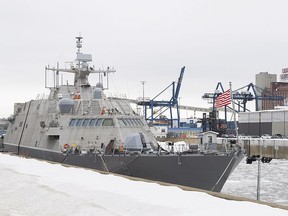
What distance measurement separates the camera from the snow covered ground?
12297 mm

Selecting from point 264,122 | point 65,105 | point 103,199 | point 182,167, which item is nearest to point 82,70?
point 65,105

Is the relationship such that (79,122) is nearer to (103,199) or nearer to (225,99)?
(225,99)

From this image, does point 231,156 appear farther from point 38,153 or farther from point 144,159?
point 38,153

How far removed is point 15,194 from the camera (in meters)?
16.6

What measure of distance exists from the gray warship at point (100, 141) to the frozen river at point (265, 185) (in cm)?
309

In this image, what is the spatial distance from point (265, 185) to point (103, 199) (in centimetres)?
2156

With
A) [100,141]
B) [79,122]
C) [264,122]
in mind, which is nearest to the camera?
[100,141]

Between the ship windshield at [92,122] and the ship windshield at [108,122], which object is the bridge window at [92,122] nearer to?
the ship windshield at [92,122]

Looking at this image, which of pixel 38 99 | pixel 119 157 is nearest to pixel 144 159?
pixel 119 157

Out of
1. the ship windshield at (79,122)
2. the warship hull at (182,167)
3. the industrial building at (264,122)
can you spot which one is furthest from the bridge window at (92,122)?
the industrial building at (264,122)

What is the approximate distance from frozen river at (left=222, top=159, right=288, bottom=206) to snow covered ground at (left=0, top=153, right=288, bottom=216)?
11.9 meters

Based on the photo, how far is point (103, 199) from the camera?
14.2m

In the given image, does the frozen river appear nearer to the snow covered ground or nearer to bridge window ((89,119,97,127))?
bridge window ((89,119,97,127))

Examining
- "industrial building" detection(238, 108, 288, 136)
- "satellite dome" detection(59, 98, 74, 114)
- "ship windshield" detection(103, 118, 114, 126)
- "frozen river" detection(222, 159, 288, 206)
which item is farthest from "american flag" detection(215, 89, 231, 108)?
"industrial building" detection(238, 108, 288, 136)
